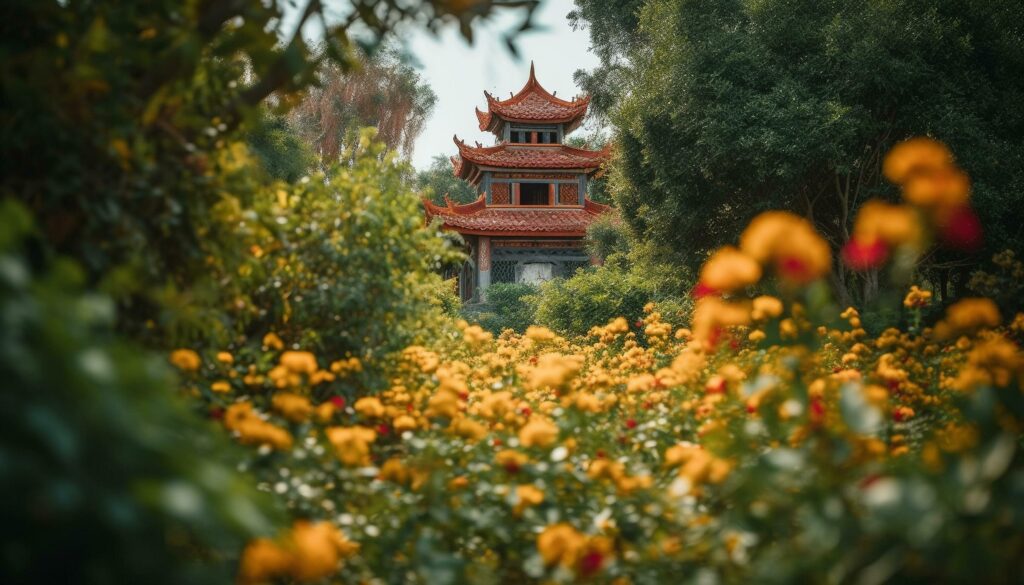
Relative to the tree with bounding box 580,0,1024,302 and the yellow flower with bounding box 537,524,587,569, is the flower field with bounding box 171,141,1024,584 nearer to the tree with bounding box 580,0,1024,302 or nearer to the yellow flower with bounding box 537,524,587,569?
the yellow flower with bounding box 537,524,587,569

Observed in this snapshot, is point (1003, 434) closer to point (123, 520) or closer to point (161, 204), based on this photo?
point (123, 520)

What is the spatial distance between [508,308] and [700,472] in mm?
18872

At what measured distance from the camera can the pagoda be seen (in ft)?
78.2

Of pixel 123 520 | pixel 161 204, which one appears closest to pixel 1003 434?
pixel 123 520

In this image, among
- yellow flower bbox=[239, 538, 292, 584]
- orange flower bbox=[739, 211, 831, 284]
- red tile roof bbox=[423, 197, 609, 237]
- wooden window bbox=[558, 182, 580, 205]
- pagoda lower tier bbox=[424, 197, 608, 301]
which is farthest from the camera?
wooden window bbox=[558, 182, 580, 205]

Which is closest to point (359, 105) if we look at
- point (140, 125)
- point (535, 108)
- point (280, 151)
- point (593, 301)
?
point (535, 108)

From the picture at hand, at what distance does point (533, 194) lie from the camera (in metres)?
25.8

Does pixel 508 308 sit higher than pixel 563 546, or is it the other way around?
pixel 508 308

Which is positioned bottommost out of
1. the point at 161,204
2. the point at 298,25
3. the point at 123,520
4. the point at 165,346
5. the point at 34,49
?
the point at 123,520

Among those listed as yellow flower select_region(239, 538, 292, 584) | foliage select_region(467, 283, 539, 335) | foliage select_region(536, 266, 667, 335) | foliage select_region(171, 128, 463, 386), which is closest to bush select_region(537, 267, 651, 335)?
foliage select_region(536, 266, 667, 335)

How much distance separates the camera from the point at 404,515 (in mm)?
2143

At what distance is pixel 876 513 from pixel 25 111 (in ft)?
6.81

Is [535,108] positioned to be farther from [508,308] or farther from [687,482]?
[687,482]

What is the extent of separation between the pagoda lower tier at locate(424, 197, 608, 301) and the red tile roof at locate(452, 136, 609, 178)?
1302 millimetres
